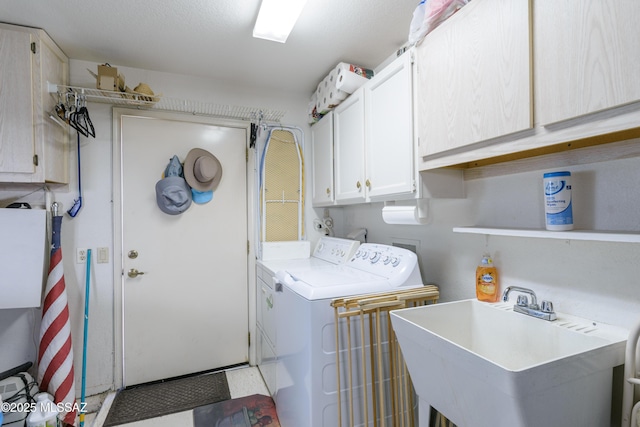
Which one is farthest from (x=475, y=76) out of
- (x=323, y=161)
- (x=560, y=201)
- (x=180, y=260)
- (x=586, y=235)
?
(x=180, y=260)

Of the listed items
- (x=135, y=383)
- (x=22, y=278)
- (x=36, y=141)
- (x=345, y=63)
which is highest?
(x=345, y=63)

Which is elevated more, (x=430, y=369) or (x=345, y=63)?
(x=345, y=63)

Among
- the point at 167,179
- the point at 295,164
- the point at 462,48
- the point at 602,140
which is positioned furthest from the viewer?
the point at 295,164

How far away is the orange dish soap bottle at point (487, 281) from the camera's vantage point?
4.50 feet

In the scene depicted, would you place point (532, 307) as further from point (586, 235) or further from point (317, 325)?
point (317, 325)

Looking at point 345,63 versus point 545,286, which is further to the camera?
point 345,63

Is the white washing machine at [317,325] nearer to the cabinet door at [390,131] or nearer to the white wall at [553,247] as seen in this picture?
the white wall at [553,247]

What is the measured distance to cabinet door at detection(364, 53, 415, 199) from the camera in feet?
4.93

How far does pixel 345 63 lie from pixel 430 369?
6.45 feet

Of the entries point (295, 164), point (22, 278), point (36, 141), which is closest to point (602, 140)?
point (295, 164)

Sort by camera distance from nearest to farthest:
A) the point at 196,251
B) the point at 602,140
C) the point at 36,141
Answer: the point at 602,140 < the point at 36,141 < the point at 196,251

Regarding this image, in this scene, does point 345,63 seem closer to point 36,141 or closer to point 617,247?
point 617,247

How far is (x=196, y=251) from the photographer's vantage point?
8.09 ft

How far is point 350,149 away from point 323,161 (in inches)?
17.9
